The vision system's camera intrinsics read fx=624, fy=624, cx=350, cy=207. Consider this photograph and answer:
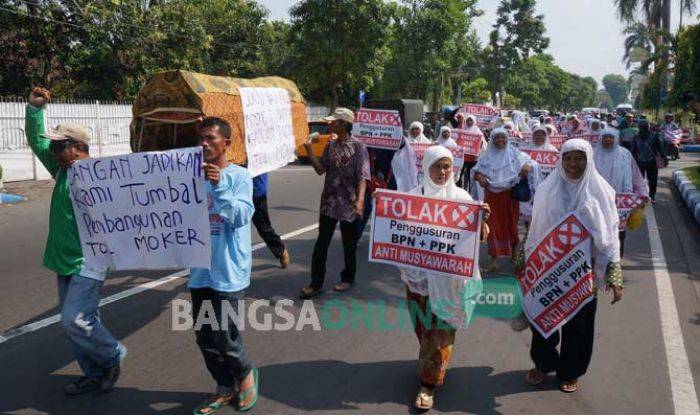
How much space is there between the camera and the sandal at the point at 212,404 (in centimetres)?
350

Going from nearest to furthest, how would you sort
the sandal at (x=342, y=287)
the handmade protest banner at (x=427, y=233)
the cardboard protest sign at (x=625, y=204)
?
the handmade protest banner at (x=427, y=233) < the sandal at (x=342, y=287) < the cardboard protest sign at (x=625, y=204)

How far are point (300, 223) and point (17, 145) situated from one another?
888 centimetres

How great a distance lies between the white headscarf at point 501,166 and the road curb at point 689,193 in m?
4.79

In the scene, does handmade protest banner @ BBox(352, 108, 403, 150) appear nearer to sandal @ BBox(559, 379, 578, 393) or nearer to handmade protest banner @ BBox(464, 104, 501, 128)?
sandal @ BBox(559, 379, 578, 393)

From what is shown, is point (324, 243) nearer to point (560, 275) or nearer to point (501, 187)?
point (501, 187)

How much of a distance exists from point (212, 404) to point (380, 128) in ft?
20.6

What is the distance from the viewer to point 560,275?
3775 millimetres

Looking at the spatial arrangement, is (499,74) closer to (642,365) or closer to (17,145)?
(17,145)

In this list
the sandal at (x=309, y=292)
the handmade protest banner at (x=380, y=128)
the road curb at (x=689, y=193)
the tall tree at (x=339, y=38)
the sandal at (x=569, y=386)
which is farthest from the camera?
the tall tree at (x=339, y=38)

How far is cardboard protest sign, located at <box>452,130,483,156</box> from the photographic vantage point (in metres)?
11.6

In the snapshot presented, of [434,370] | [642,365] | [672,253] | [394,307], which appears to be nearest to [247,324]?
[394,307]

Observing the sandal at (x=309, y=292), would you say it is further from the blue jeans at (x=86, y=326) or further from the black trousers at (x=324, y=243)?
the blue jeans at (x=86, y=326)

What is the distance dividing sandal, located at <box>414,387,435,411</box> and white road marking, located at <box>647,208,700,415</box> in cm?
142

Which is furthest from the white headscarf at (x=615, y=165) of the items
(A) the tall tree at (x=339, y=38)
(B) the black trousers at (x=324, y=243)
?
(A) the tall tree at (x=339, y=38)
